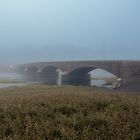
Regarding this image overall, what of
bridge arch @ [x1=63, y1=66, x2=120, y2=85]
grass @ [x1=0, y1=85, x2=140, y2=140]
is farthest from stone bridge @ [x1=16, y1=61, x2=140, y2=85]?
grass @ [x1=0, y1=85, x2=140, y2=140]

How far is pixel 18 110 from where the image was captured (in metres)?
12.8

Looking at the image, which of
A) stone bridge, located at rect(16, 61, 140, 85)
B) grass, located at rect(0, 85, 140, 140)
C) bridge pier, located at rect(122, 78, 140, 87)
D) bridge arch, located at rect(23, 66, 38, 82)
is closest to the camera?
grass, located at rect(0, 85, 140, 140)

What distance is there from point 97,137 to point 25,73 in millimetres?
139700

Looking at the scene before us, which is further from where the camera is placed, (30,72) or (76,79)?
(30,72)

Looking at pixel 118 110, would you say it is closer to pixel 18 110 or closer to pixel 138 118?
pixel 138 118

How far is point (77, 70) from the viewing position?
107 m

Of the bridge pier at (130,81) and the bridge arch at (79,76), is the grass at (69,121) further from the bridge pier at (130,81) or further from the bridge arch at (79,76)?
the bridge arch at (79,76)

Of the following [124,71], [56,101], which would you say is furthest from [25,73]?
[56,101]

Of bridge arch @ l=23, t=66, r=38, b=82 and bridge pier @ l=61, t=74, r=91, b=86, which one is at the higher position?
bridge arch @ l=23, t=66, r=38, b=82

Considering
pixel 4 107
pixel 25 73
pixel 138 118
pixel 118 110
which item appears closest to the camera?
pixel 138 118

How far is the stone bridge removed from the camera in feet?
286

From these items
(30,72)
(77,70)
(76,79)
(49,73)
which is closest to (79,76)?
(76,79)

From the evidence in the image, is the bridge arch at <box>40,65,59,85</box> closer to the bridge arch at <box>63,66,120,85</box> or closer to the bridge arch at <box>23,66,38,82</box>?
the bridge arch at <box>23,66,38,82</box>

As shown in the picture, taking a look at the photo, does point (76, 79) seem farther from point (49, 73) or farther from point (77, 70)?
point (49, 73)
